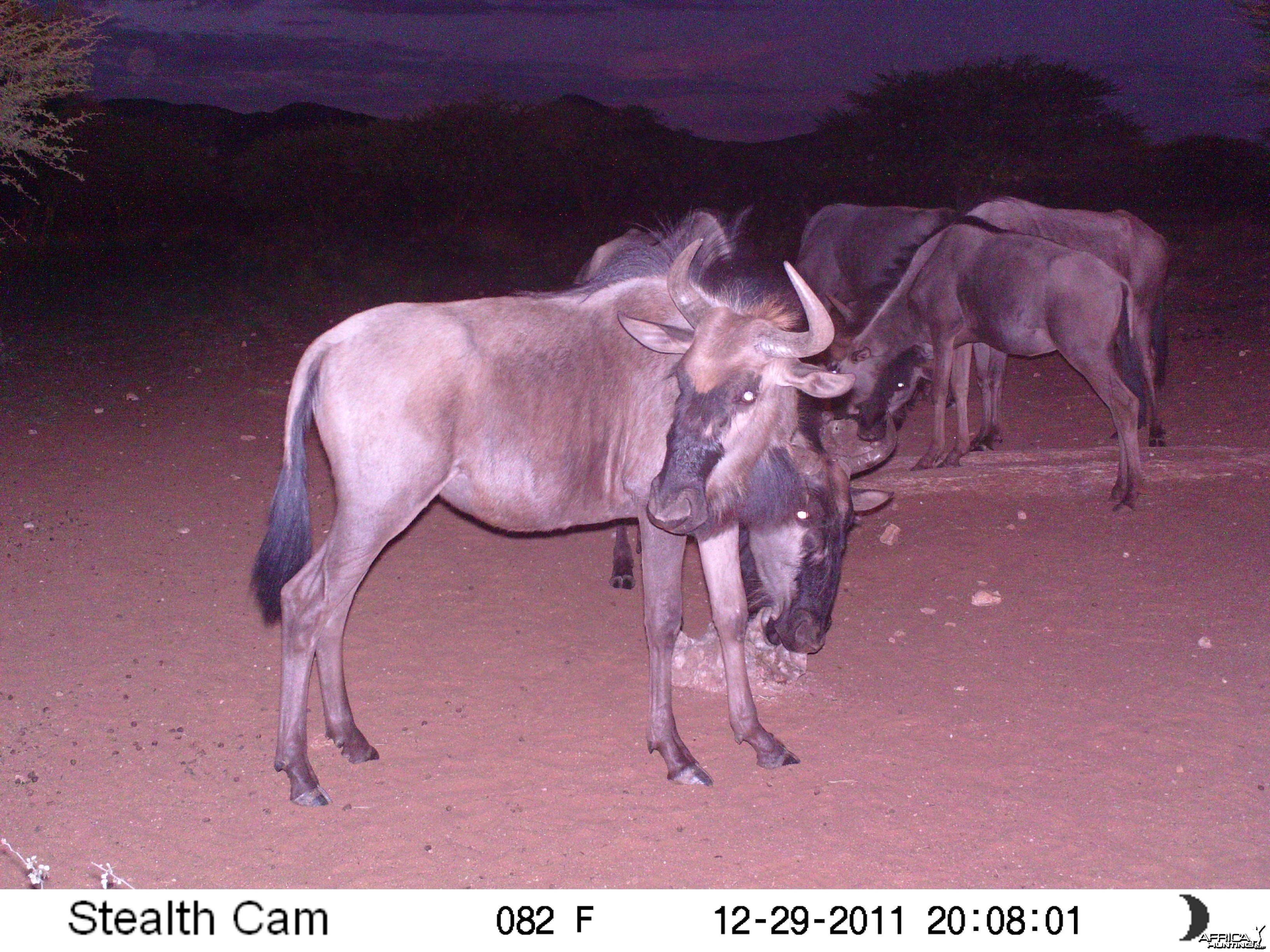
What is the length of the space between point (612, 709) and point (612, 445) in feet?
3.85

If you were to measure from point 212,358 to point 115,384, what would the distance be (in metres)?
1.70

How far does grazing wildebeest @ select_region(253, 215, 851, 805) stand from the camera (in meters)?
3.75

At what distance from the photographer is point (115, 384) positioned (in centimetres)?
1030

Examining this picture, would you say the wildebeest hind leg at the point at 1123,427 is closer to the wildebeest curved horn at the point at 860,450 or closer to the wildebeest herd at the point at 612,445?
the wildebeest curved horn at the point at 860,450

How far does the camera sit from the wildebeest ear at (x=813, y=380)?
12.5 ft

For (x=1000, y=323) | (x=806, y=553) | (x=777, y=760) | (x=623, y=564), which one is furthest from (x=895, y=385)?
(x=777, y=760)

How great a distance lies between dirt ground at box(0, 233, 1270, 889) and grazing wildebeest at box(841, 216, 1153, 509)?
787 millimetres

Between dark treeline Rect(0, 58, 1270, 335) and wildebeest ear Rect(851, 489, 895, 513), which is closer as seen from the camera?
wildebeest ear Rect(851, 489, 895, 513)

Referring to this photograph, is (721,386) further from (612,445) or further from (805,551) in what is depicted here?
(805,551)

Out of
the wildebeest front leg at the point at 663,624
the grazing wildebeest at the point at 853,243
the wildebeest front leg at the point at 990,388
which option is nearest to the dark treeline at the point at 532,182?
the grazing wildebeest at the point at 853,243

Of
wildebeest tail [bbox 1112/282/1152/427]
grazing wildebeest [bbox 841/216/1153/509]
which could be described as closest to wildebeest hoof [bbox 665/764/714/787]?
grazing wildebeest [bbox 841/216/1153/509]

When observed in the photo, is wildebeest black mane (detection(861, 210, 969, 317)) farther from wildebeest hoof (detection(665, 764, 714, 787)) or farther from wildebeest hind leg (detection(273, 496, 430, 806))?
wildebeest hind leg (detection(273, 496, 430, 806))

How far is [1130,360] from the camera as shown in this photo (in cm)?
797
